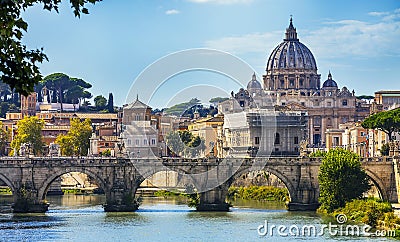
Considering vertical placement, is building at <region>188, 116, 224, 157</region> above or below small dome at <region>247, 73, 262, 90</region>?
below

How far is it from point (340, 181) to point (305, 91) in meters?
72.7

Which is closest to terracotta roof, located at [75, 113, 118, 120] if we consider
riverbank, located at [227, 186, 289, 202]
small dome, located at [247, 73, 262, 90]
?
small dome, located at [247, 73, 262, 90]

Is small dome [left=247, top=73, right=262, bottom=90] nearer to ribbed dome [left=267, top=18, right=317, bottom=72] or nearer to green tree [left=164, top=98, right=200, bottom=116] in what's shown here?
ribbed dome [left=267, top=18, right=317, bottom=72]

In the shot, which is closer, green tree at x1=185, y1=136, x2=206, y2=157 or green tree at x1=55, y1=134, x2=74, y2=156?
green tree at x1=55, y1=134, x2=74, y2=156

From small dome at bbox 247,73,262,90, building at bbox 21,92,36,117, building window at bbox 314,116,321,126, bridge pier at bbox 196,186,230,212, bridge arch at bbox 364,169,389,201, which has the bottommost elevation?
bridge pier at bbox 196,186,230,212

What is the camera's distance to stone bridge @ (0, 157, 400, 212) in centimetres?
4612

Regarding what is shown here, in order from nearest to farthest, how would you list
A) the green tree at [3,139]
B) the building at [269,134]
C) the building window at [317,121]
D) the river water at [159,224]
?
the river water at [159,224] < the building at [269,134] < the green tree at [3,139] < the building window at [317,121]

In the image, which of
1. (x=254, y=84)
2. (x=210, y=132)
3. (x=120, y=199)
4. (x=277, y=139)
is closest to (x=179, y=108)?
(x=254, y=84)

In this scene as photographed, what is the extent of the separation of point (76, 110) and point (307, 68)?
2586 centimetres

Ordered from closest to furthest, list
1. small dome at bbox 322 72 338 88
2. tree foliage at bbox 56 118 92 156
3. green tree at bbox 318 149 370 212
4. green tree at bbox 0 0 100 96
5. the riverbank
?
green tree at bbox 0 0 100 96
green tree at bbox 318 149 370 212
the riverbank
tree foliage at bbox 56 118 92 156
small dome at bbox 322 72 338 88

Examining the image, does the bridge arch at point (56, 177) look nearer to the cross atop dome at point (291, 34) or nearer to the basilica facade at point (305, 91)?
Result: the basilica facade at point (305, 91)

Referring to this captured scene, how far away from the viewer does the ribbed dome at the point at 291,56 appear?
383 ft

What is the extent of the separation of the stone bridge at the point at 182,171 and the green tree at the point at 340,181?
185 centimetres

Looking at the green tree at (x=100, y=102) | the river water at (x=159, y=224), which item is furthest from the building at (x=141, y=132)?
the green tree at (x=100, y=102)
